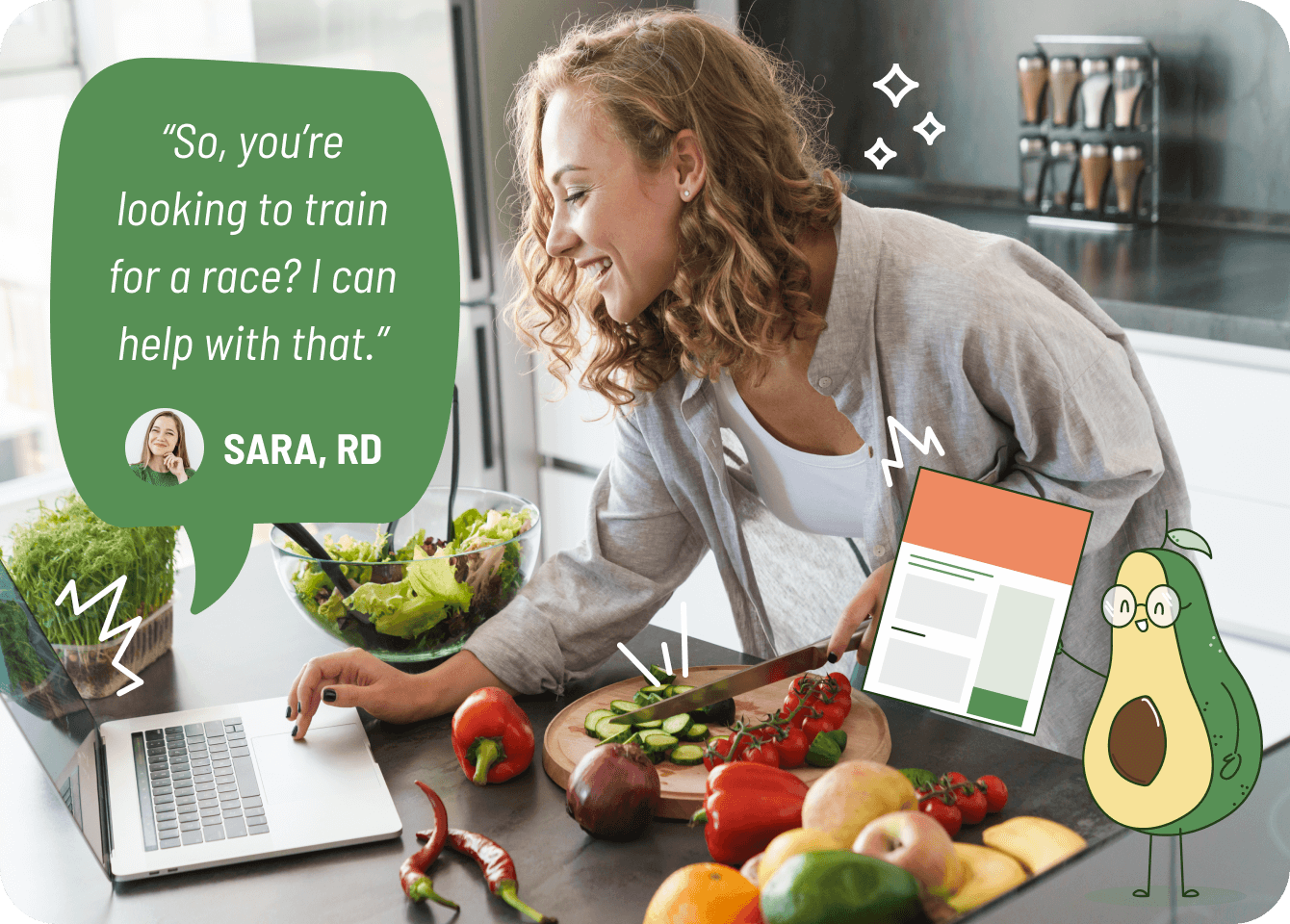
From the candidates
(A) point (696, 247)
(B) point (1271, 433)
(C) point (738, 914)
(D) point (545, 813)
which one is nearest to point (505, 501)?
(A) point (696, 247)

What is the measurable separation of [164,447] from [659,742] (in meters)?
0.59

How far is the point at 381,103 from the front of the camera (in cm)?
146

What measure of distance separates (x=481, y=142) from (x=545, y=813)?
2082mm

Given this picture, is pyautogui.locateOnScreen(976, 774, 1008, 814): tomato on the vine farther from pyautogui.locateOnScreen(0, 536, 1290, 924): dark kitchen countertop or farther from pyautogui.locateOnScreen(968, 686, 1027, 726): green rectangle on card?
pyautogui.locateOnScreen(968, 686, 1027, 726): green rectangle on card

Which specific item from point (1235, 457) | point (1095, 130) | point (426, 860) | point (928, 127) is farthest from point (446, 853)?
point (928, 127)

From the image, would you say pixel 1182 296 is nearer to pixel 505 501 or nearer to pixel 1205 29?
pixel 1205 29

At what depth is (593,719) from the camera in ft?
3.43

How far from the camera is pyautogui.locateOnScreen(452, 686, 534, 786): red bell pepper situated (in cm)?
98

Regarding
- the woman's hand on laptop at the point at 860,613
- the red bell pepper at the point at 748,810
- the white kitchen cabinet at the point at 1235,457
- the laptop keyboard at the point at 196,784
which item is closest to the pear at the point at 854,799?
the red bell pepper at the point at 748,810

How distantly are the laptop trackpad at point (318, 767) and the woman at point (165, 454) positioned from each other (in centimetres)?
30

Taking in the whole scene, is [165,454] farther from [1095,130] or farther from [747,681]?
[1095,130]

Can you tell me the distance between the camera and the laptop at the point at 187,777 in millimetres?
914

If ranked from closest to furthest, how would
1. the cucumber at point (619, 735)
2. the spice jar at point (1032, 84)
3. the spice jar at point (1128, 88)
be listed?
the cucumber at point (619, 735) < the spice jar at point (1128, 88) < the spice jar at point (1032, 84)

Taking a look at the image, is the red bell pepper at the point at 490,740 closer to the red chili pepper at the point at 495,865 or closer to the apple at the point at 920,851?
the red chili pepper at the point at 495,865
